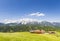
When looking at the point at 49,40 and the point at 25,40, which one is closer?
the point at 25,40

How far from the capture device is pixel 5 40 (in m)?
46.0

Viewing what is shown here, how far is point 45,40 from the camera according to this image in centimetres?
4947

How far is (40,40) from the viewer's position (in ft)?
159

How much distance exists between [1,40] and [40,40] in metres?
14.2

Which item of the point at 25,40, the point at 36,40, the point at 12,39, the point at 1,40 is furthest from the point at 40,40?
the point at 1,40

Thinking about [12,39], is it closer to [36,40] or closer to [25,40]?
[25,40]

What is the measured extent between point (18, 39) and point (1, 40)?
604 centimetres

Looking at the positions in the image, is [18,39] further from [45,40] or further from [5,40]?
[45,40]

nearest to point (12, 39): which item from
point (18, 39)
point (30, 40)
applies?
point (18, 39)

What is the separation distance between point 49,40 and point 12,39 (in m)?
14.5

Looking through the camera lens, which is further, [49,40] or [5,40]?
[49,40]

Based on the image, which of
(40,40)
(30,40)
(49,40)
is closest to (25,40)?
(30,40)

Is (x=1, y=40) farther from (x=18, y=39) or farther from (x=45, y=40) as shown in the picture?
(x=45, y=40)

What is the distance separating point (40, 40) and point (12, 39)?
410 inches
